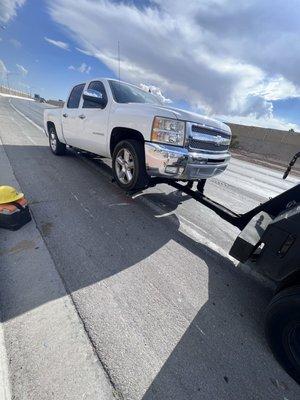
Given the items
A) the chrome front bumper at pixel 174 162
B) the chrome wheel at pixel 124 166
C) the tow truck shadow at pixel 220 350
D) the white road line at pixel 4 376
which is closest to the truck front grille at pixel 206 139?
the chrome front bumper at pixel 174 162

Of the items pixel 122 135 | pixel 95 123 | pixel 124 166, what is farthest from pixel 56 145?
pixel 124 166

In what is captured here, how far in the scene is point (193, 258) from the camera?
3.33m

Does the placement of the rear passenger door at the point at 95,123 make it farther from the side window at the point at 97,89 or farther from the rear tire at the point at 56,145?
the rear tire at the point at 56,145

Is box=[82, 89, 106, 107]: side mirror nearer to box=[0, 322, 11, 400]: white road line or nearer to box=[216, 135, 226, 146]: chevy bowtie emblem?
box=[216, 135, 226, 146]: chevy bowtie emblem

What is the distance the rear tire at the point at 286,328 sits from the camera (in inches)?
77.7

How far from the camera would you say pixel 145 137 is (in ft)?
12.4

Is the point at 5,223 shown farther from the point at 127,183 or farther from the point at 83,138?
the point at 83,138

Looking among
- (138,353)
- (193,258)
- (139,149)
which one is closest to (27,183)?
(139,149)

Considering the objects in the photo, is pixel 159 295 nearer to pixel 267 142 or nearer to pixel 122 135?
pixel 122 135

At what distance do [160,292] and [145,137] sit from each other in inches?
86.5

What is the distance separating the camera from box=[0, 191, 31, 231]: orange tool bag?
3236mm

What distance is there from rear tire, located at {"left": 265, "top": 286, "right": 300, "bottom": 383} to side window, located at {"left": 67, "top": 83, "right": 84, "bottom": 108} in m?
5.82

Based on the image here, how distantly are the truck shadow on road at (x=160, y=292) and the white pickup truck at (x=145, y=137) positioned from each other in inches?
34.1

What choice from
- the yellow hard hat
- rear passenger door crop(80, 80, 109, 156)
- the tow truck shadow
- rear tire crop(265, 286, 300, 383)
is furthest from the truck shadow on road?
rear passenger door crop(80, 80, 109, 156)
